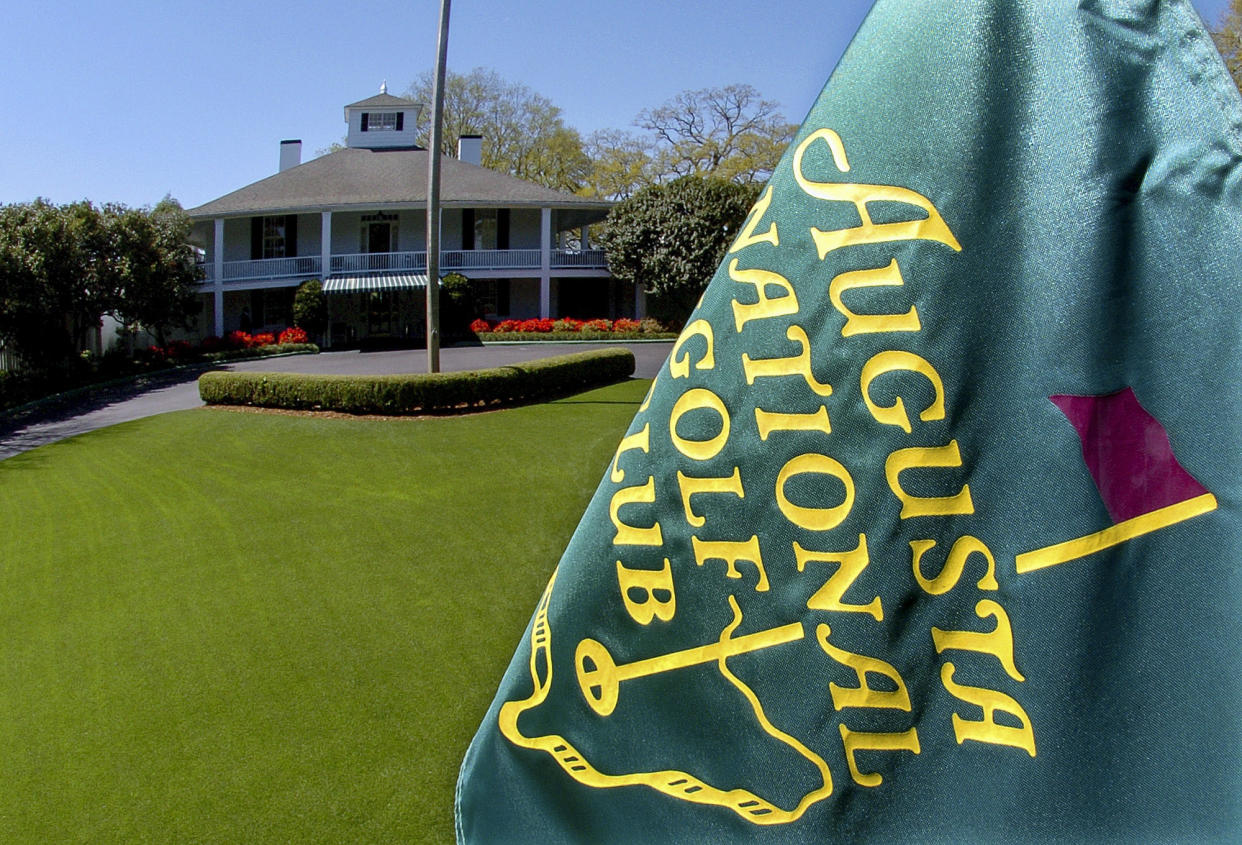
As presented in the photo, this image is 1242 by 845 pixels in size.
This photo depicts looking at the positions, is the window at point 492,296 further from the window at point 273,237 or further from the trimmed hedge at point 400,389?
the trimmed hedge at point 400,389

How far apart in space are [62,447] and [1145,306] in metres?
18.1

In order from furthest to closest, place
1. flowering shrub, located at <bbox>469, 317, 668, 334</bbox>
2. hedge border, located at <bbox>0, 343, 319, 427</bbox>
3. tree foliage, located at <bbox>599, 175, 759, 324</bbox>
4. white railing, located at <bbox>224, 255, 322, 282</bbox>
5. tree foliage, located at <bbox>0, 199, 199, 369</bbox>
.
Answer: white railing, located at <bbox>224, 255, 322, 282</bbox> < tree foliage, located at <bbox>599, 175, 759, 324</bbox> < flowering shrub, located at <bbox>469, 317, 668, 334</bbox> < tree foliage, located at <bbox>0, 199, 199, 369</bbox> < hedge border, located at <bbox>0, 343, 319, 427</bbox>

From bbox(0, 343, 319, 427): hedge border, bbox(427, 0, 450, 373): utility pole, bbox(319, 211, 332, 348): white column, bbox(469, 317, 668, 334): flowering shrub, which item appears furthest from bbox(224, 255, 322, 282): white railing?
bbox(427, 0, 450, 373): utility pole

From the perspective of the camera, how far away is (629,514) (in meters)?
1.45

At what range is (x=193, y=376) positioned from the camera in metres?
25.2

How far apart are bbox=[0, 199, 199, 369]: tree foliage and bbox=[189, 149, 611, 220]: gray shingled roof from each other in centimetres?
559

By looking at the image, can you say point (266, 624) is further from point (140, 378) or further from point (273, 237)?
point (273, 237)

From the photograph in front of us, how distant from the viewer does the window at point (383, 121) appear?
39844mm

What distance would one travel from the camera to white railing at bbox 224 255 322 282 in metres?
34.2

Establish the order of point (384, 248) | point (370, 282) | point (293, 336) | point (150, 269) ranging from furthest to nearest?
1. point (384, 248)
2. point (370, 282)
3. point (293, 336)
4. point (150, 269)

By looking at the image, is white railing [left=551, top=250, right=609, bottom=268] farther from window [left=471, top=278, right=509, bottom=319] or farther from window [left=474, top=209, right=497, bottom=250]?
window [left=474, top=209, right=497, bottom=250]

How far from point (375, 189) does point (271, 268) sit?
5.19 m

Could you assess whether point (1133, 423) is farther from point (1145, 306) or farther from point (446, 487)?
point (446, 487)

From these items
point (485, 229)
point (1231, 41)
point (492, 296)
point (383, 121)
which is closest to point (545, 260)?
point (485, 229)
